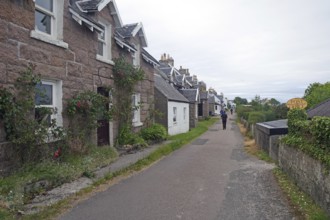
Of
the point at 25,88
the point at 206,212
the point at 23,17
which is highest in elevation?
the point at 23,17

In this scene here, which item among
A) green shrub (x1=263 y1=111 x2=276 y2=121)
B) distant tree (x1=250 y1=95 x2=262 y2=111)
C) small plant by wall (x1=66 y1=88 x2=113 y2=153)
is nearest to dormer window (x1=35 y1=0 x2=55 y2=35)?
small plant by wall (x1=66 y1=88 x2=113 y2=153)

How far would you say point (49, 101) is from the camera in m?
8.74

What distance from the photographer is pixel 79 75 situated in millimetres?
9883

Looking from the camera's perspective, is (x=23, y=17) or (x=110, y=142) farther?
(x=110, y=142)

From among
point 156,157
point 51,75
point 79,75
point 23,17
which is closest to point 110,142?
point 156,157

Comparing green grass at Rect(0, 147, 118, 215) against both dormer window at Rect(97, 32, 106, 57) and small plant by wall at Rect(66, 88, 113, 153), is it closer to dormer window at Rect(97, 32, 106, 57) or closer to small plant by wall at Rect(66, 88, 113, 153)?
small plant by wall at Rect(66, 88, 113, 153)

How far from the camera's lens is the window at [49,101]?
26.4ft

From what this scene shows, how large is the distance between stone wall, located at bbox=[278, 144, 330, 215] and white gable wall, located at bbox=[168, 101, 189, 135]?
41.8ft

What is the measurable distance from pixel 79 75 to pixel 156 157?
14.2ft

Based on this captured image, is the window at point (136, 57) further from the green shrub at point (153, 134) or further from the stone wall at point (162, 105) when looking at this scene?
the stone wall at point (162, 105)

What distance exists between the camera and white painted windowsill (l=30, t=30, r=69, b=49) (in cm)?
782

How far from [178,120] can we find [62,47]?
1514 centimetres

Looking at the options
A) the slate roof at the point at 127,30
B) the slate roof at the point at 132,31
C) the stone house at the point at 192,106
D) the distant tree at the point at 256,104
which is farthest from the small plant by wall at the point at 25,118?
the distant tree at the point at 256,104

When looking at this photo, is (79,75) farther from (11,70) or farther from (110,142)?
(110,142)
